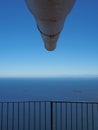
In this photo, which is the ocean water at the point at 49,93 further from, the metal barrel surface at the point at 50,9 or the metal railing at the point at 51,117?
the metal barrel surface at the point at 50,9

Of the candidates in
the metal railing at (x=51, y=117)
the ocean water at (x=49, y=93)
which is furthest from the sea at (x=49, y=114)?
the ocean water at (x=49, y=93)

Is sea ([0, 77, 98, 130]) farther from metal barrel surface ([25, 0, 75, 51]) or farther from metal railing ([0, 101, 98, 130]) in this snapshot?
metal barrel surface ([25, 0, 75, 51])

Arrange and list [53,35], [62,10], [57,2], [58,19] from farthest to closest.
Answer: [53,35] < [58,19] < [62,10] < [57,2]

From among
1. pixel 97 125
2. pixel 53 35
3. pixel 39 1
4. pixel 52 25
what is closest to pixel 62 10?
pixel 39 1

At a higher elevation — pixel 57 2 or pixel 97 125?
pixel 57 2

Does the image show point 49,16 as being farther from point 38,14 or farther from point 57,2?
point 57,2

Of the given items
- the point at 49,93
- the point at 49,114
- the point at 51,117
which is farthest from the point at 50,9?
the point at 49,93

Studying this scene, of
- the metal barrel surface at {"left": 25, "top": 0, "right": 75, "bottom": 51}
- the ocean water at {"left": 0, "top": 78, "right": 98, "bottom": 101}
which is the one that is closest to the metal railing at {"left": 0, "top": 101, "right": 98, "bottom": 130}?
the metal barrel surface at {"left": 25, "top": 0, "right": 75, "bottom": 51}

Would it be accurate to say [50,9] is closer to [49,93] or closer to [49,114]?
[49,114]

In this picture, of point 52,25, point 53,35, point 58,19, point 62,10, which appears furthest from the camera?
point 53,35
